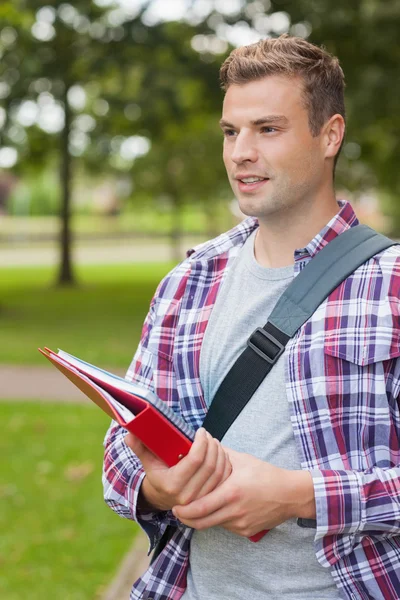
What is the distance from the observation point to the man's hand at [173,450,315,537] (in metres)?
1.79

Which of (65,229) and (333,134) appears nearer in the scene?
(333,134)

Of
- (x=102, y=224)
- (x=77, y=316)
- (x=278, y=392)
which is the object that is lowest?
(x=77, y=316)

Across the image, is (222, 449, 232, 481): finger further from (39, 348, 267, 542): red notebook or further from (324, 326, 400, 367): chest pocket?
(324, 326, 400, 367): chest pocket

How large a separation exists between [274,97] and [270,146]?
0.11m

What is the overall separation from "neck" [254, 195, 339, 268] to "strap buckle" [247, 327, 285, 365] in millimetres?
247

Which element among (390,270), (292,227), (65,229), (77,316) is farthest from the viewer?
(65,229)

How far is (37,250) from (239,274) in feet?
184

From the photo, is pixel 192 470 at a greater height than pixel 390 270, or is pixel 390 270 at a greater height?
pixel 390 270

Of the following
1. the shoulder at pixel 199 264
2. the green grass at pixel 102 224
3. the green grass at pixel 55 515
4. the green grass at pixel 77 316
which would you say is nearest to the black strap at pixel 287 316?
the shoulder at pixel 199 264

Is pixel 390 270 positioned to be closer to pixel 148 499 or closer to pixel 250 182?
pixel 250 182

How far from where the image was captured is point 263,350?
2023 millimetres

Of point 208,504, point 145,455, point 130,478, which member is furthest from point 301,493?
point 130,478

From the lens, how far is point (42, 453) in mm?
7172

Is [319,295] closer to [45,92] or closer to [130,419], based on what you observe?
[130,419]
